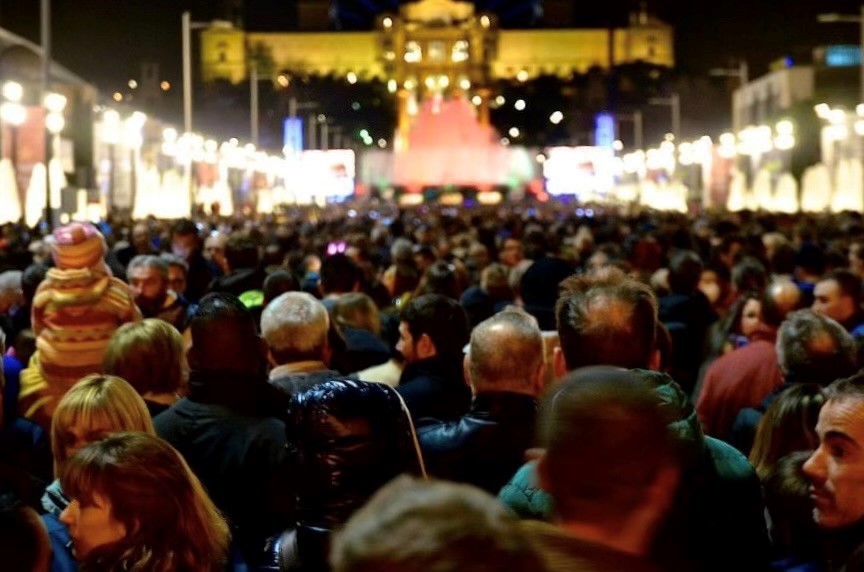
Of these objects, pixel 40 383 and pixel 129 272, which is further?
pixel 129 272

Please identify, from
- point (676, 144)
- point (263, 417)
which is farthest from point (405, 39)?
point (263, 417)

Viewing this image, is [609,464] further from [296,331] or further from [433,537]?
[296,331]

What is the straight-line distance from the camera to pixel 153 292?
1005 centimetres

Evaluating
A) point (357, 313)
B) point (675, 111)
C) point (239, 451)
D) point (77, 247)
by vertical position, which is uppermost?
point (675, 111)

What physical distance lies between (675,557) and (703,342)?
7641mm

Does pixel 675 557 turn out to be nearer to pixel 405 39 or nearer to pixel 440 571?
pixel 440 571

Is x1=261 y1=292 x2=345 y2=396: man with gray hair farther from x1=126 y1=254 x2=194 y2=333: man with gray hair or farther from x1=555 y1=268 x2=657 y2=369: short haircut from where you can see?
x1=126 y1=254 x2=194 y2=333: man with gray hair

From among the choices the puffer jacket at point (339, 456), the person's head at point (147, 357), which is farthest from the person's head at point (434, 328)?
the puffer jacket at point (339, 456)

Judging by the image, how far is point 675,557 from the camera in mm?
3078

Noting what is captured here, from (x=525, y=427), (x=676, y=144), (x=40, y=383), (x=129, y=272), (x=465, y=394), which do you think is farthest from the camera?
(x=676, y=144)

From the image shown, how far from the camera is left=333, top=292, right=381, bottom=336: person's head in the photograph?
9391mm

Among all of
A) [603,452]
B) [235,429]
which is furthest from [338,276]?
[603,452]

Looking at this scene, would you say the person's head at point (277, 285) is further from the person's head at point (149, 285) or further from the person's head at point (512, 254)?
the person's head at point (512, 254)

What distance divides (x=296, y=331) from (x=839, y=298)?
364 centimetres
